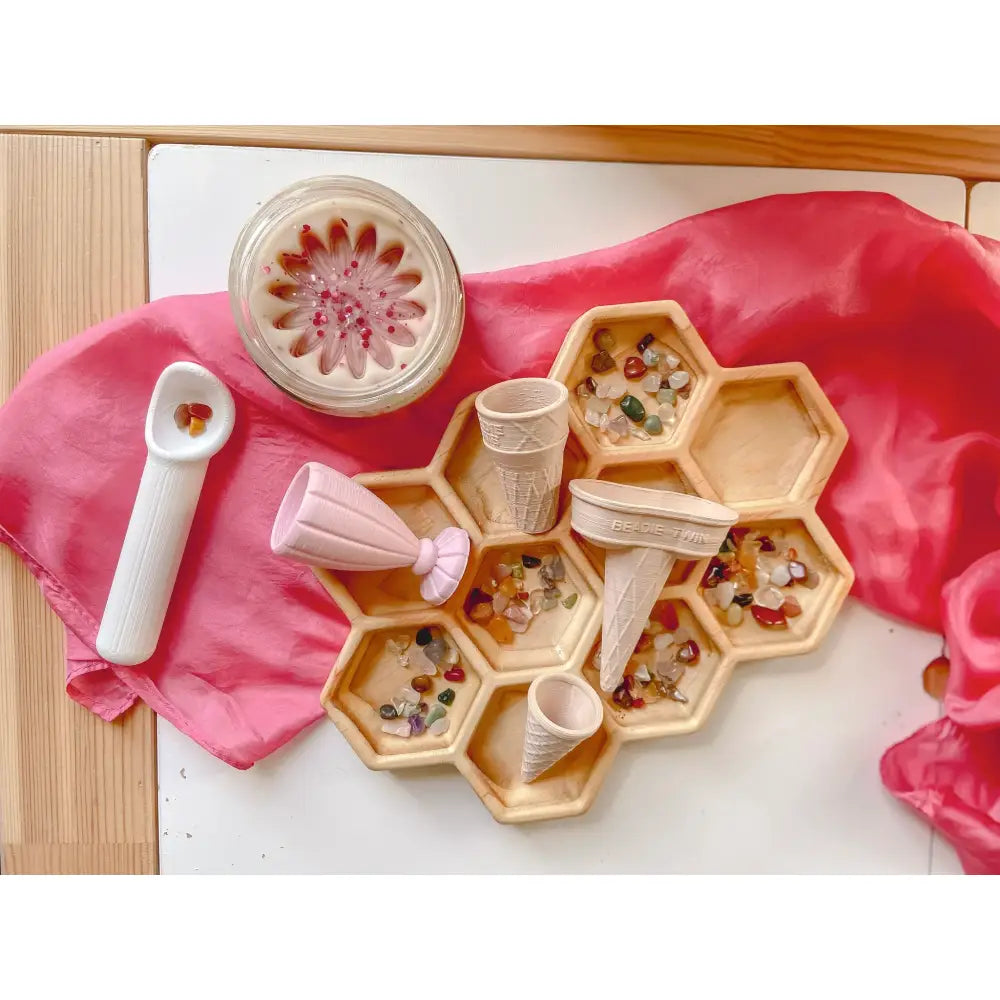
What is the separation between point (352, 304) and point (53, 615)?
0.48 m

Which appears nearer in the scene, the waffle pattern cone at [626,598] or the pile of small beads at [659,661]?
the waffle pattern cone at [626,598]

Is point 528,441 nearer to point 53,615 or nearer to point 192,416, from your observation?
point 192,416

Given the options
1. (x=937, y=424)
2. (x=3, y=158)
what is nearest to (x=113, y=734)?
(x=3, y=158)

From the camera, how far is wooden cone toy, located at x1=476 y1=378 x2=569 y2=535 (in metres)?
0.65

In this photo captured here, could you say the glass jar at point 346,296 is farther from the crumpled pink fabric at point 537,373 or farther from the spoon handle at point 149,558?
the spoon handle at point 149,558

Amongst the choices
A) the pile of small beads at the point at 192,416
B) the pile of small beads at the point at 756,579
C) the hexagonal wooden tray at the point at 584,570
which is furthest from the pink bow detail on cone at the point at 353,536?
the pile of small beads at the point at 756,579

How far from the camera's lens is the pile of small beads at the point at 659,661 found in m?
0.81

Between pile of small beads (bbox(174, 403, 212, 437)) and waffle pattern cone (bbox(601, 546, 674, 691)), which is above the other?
pile of small beads (bbox(174, 403, 212, 437))

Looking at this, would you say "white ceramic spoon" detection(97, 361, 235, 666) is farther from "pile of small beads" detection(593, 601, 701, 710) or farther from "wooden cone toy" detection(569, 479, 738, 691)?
"pile of small beads" detection(593, 601, 701, 710)

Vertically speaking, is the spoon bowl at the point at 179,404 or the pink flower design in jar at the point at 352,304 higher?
the pink flower design in jar at the point at 352,304

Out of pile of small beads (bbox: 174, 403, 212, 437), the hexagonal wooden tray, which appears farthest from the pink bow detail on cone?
pile of small beads (bbox: 174, 403, 212, 437)

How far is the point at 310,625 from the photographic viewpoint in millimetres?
800

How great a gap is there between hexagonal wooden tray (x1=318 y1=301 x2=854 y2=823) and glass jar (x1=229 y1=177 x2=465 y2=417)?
0.08 m

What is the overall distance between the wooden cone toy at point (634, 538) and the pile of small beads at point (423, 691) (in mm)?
174
